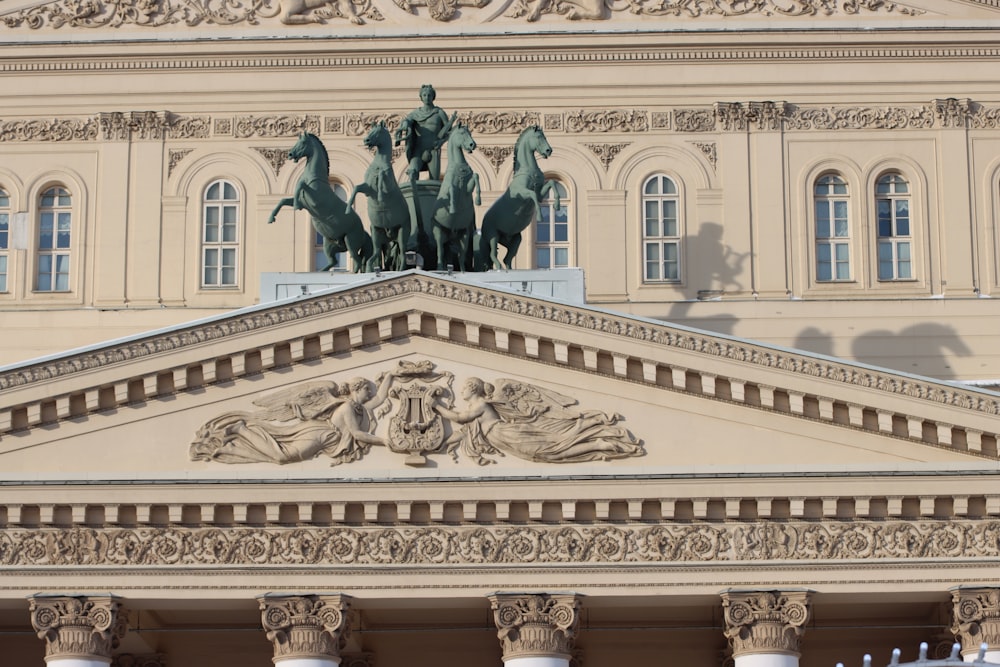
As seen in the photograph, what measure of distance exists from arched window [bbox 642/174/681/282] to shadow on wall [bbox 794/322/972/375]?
8.69 ft

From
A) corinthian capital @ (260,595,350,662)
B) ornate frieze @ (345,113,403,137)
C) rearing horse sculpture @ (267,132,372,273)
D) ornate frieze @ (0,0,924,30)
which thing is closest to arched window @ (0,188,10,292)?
ornate frieze @ (0,0,924,30)

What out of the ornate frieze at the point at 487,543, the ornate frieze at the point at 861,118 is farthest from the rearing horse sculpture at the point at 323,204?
the ornate frieze at the point at 861,118

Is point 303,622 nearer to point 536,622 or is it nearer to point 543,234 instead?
point 536,622

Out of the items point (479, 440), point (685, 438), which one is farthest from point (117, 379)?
point (685, 438)

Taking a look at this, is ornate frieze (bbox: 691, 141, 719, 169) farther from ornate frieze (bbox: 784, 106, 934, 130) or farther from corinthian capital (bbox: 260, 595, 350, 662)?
corinthian capital (bbox: 260, 595, 350, 662)

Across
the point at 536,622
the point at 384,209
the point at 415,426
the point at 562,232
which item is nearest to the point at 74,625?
the point at 415,426

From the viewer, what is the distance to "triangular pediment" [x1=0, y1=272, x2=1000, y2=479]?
31.0 m

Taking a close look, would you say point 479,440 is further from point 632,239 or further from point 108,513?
point 632,239

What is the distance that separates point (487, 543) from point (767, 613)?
12.0ft

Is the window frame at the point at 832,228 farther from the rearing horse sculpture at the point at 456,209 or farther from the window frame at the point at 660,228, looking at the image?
the rearing horse sculpture at the point at 456,209

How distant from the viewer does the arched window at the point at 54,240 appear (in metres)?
40.7

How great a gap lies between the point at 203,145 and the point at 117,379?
10.7 meters

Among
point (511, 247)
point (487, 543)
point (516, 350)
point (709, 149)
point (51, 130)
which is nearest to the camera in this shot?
point (487, 543)

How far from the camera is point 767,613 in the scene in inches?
1204
